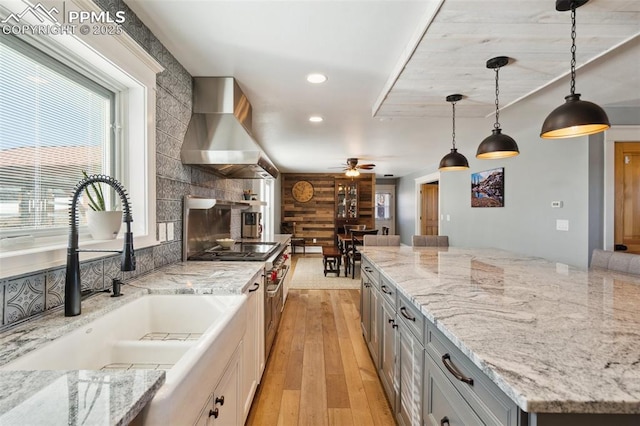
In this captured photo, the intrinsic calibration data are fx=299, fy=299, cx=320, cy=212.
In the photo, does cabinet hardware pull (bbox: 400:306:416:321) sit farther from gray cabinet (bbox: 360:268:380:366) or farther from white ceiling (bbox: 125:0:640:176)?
white ceiling (bbox: 125:0:640:176)

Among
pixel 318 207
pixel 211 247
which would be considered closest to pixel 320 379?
pixel 211 247

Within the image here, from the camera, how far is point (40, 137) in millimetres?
1189

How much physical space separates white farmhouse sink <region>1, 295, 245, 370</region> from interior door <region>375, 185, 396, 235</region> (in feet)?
32.3

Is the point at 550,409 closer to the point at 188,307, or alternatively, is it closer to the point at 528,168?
the point at 188,307

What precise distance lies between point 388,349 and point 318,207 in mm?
7399

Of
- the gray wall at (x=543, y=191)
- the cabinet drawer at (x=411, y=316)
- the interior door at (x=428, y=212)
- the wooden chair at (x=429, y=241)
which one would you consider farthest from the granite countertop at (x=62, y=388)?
the interior door at (x=428, y=212)

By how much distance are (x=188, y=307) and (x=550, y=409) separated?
141cm

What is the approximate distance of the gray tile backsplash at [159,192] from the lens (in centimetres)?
104

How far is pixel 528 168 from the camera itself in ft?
13.8

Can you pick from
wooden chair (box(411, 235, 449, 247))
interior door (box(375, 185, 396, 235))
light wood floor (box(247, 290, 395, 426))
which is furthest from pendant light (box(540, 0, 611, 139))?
interior door (box(375, 185, 396, 235))

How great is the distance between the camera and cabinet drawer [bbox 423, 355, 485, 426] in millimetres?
964

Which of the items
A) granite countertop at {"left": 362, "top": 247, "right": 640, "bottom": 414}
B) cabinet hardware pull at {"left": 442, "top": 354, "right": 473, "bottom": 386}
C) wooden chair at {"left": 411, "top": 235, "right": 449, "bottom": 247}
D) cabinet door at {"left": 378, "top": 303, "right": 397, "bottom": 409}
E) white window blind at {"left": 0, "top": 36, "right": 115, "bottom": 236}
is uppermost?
white window blind at {"left": 0, "top": 36, "right": 115, "bottom": 236}

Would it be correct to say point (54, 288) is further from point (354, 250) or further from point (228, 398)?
point (354, 250)

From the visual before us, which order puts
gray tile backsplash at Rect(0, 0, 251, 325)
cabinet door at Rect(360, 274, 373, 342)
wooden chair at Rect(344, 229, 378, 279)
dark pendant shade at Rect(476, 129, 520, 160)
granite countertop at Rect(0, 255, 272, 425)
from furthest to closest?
wooden chair at Rect(344, 229, 378, 279) < cabinet door at Rect(360, 274, 373, 342) < dark pendant shade at Rect(476, 129, 520, 160) < gray tile backsplash at Rect(0, 0, 251, 325) < granite countertop at Rect(0, 255, 272, 425)
